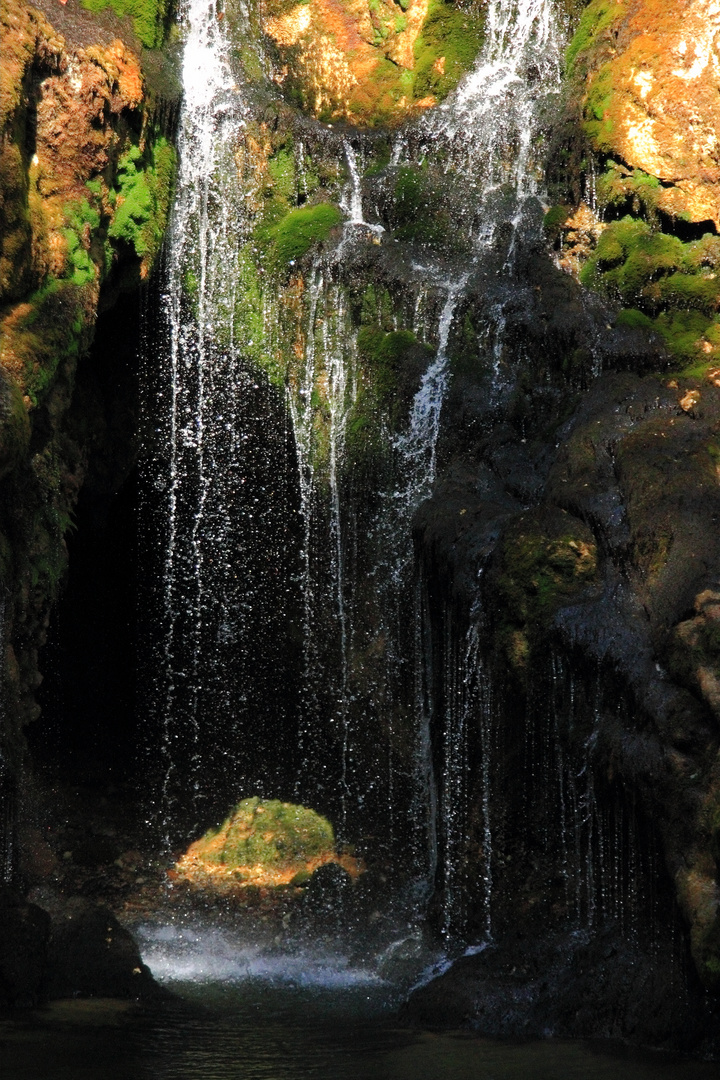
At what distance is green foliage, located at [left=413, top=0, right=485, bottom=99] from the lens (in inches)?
587

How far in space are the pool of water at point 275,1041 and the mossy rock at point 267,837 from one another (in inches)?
86.5

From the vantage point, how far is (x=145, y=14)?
43.5ft

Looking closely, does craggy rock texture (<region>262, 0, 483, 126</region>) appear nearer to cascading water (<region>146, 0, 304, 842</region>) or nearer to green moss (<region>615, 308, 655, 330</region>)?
cascading water (<region>146, 0, 304, 842</region>)

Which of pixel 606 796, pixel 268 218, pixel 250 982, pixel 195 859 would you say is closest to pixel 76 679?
pixel 195 859

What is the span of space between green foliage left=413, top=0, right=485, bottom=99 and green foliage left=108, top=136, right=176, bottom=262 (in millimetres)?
3897

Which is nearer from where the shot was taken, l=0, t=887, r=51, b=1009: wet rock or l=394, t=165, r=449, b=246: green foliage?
l=0, t=887, r=51, b=1009: wet rock

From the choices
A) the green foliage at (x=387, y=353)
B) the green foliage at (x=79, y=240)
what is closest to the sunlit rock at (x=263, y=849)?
the green foliage at (x=387, y=353)

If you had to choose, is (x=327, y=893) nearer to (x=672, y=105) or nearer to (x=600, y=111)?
(x=600, y=111)

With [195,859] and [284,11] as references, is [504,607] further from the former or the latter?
[284,11]

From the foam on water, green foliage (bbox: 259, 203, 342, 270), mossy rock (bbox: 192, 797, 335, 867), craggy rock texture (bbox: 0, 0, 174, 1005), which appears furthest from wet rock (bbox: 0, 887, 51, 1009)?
green foliage (bbox: 259, 203, 342, 270)

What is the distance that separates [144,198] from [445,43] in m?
5.14

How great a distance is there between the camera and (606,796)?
9227mm

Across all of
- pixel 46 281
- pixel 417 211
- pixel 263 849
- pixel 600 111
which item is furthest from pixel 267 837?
pixel 600 111

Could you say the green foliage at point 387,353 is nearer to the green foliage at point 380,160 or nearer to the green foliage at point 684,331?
the green foliage at point 380,160
